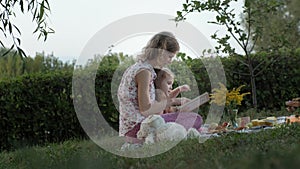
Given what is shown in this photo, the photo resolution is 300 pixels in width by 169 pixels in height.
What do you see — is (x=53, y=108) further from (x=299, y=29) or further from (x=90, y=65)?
(x=299, y=29)

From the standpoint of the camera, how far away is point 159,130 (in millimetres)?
4598

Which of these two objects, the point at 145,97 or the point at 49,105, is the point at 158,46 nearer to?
the point at 145,97

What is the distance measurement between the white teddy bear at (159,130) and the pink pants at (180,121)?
19 centimetres

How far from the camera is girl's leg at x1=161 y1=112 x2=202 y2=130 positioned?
4.89m

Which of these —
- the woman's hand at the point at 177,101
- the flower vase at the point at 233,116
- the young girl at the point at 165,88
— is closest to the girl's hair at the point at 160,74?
the young girl at the point at 165,88

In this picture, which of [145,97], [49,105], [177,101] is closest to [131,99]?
[145,97]

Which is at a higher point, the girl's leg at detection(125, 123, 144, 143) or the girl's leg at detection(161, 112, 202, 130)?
the girl's leg at detection(161, 112, 202, 130)

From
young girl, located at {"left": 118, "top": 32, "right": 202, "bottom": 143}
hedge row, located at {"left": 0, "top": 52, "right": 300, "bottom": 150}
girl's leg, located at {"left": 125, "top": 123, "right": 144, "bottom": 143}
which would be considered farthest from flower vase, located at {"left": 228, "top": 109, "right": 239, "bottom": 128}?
hedge row, located at {"left": 0, "top": 52, "right": 300, "bottom": 150}

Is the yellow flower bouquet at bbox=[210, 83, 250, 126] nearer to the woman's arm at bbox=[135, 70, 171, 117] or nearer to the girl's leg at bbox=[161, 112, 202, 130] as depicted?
the girl's leg at bbox=[161, 112, 202, 130]

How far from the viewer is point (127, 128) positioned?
Answer: 5195 mm

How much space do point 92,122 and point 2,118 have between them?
125 cm

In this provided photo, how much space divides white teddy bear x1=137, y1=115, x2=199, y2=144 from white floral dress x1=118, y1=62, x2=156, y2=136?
→ 427 millimetres

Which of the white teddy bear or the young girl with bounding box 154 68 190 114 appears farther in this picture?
the young girl with bounding box 154 68 190 114

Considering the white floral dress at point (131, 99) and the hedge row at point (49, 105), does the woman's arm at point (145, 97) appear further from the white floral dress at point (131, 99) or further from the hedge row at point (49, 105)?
the hedge row at point (49, 105)
